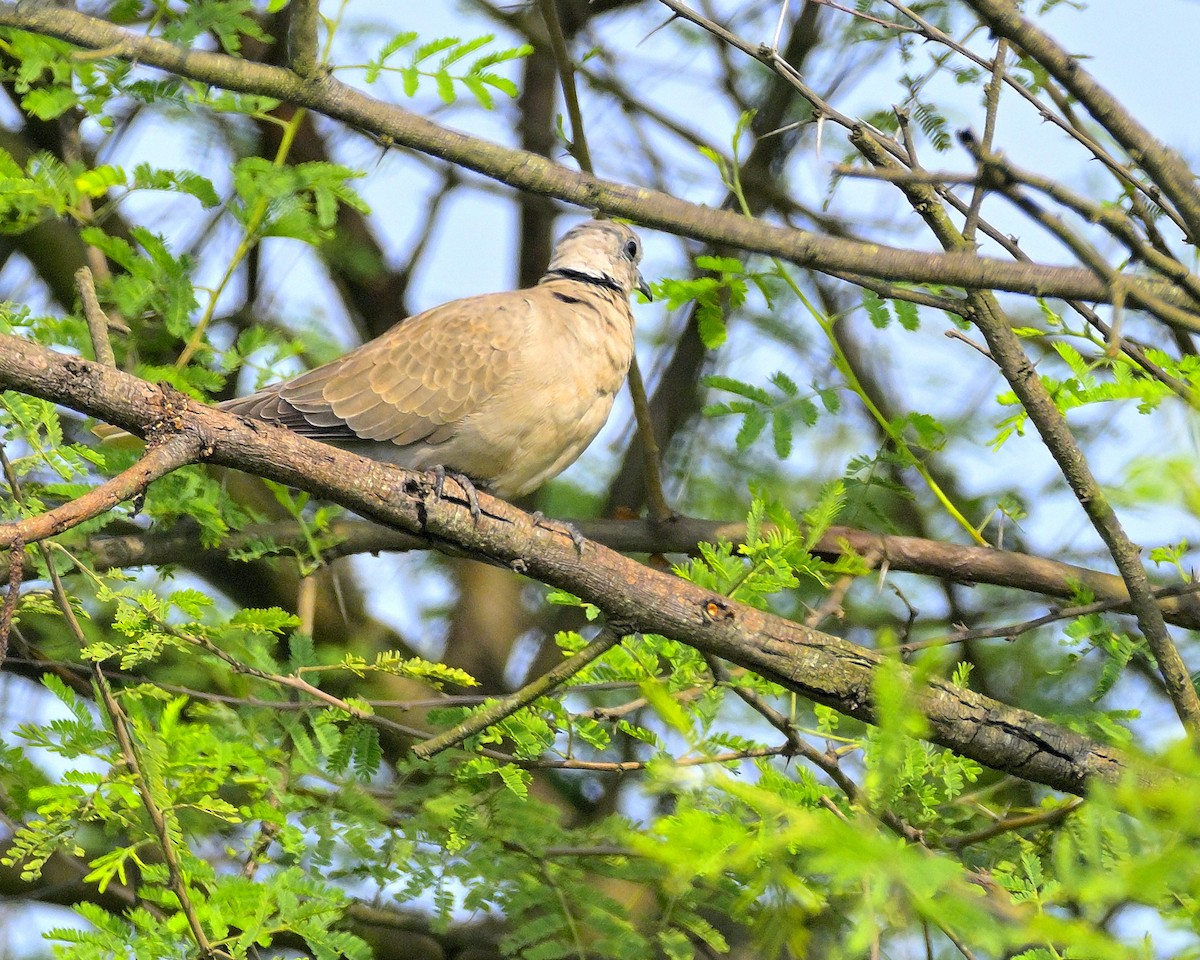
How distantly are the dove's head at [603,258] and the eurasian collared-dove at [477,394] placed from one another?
1.46 feet

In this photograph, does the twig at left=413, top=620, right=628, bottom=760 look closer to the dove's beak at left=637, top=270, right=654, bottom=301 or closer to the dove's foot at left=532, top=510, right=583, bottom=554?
the dove's foot at left=532, top=510, right=583, bottom=554

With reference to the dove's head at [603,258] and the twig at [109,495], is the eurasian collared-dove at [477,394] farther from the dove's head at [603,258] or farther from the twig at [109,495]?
the twig at [109,495]

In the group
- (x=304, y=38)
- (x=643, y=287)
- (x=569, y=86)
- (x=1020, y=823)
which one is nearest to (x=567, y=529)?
(x=304, y=38)

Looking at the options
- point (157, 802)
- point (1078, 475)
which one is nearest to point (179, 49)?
point (157, 802)

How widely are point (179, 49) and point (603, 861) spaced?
8.24 feet

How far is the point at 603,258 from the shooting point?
5.04 m

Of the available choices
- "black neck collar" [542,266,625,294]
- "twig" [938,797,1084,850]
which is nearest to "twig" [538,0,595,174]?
"black neck collar" [542,266,625,294]

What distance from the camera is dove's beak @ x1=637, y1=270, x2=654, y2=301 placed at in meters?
4.95

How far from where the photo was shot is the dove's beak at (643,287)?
4.95m

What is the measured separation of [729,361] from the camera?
6.08 meters

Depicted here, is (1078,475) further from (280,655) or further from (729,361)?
(280,655)

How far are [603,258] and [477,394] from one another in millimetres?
1062

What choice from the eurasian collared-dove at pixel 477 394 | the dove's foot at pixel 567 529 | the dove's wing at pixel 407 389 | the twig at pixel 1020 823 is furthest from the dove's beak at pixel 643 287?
the twig at pixel 1020 823

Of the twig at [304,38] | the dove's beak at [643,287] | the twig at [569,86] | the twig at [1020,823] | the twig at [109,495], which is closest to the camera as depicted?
the twig at [109,495]
